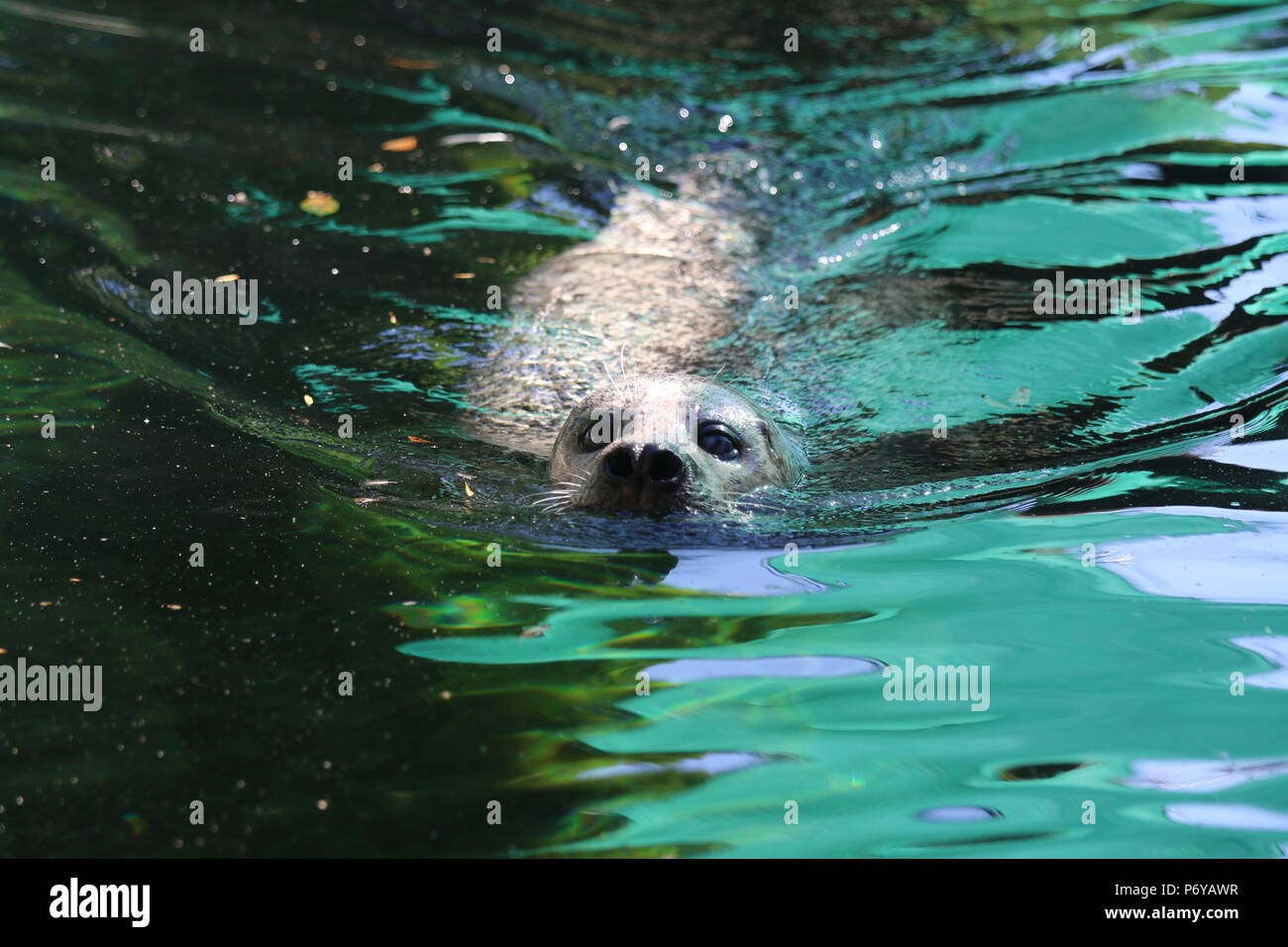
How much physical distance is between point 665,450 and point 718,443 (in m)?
0.60

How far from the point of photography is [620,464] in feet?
17.4

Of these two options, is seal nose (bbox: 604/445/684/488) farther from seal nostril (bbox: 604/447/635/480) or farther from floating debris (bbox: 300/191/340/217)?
floating debris (bbox: 300/191/340/217)

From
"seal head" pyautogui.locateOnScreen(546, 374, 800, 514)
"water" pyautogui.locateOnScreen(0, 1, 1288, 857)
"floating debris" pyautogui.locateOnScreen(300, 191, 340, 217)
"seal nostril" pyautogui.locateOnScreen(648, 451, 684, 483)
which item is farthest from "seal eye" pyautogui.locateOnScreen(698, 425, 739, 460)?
"floating debris" pyautogui.locateOnScreen(300, 191, 340, 217)

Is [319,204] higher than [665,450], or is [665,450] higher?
[319,204]

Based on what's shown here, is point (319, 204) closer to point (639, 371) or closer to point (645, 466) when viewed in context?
point (639, 371)

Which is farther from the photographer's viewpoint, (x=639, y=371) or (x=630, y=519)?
(x=639, y=371)

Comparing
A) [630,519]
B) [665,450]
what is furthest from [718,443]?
[630,519]

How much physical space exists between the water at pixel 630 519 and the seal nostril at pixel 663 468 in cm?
22

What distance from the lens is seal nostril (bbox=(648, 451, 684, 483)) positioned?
5.29 metres

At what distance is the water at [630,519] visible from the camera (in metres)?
3.65

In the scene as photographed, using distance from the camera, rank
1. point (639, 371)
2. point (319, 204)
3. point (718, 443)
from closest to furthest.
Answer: point (718, 443), point (639, 371), point (319, 204)

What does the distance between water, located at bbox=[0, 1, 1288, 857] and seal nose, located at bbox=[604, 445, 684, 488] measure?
19 cm

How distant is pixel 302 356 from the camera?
23.8 ft

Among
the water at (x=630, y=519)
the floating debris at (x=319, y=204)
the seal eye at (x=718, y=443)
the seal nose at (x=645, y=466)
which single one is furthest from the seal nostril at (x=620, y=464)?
the floating debris at (x=319, y=204)
